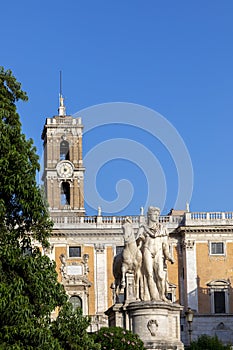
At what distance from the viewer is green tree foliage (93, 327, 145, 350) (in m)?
26.7

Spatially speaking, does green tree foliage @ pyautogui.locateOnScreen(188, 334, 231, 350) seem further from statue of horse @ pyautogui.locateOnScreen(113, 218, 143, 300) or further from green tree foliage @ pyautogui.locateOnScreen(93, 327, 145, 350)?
green tree foliage @ pyautogui.locateOnScreen(93, 327, 145, 350)

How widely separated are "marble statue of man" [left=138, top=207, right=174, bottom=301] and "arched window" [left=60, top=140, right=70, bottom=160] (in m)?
46.3

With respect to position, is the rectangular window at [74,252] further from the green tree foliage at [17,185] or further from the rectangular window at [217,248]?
the green tree foliage at [17,185]

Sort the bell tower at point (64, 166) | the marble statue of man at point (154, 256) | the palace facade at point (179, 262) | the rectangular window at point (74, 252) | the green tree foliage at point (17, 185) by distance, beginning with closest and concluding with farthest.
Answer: the green tree foliage at point (17, 185)
the marble statue of man at point (154, 256)
the palace facade at point (179, 262)
the rectangular window at point (74, 252)
the bell tower at point (64, 166)

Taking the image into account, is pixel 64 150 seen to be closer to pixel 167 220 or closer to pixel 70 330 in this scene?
pixel 167 220

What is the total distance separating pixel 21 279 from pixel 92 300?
151ft

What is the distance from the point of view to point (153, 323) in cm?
2933

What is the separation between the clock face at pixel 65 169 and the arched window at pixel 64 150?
1.63 meters

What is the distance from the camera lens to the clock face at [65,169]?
7488cm

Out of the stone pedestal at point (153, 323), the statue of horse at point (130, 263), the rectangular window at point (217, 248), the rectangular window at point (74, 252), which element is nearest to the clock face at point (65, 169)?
the rectangular window at point (74, 252)

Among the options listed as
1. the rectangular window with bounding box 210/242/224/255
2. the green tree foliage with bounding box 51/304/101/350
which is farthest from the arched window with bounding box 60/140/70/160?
the green tree foliage with bounding box 51/304/101/350

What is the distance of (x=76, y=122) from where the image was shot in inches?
3004

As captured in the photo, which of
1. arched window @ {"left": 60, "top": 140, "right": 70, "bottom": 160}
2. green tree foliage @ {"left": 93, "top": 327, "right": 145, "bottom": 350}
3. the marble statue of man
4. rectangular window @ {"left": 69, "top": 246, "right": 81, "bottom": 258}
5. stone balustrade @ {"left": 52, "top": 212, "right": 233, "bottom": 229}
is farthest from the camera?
arched window @ {"left": 60, "top": 140, "right": 70, "bottom": 160}

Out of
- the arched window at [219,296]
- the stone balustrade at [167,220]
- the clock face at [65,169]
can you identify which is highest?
the clock face at [65,169]
